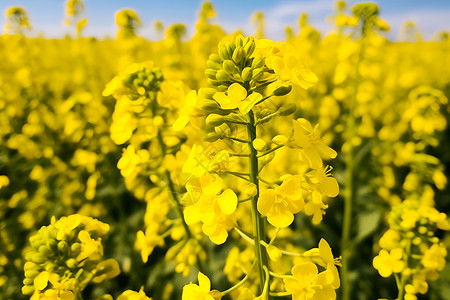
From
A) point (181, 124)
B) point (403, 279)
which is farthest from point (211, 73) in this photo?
point (403, 279)

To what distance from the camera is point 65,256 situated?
173 centimetres

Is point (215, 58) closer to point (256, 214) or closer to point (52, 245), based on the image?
point (256, 214)

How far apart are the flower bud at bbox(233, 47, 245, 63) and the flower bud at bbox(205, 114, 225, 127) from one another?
24 cm

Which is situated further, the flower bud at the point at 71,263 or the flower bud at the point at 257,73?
the flower bud at the point at 71,263

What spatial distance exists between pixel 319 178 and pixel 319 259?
0.33m

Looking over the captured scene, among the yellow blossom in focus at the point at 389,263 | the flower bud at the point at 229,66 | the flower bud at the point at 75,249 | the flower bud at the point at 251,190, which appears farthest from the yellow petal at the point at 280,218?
the flower bud at the point at 75,249

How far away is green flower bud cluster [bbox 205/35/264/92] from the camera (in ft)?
4.60

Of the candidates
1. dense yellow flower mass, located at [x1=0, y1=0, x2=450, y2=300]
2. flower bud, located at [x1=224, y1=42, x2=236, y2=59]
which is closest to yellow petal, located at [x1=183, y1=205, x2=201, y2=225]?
dense yellow flower mass, located at [x1=0, y1=0, x2=450, y2=300]

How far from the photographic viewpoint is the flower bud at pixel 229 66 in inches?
55.4

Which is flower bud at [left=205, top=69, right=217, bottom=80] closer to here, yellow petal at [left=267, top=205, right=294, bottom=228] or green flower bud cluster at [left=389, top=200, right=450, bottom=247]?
yellow petal at [left=267, top=205, right=294, bottom=228]

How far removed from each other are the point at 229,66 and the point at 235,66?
38 mm

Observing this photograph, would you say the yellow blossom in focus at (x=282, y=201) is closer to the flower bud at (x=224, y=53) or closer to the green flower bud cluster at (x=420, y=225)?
the flower bud at (x=224, y=53)

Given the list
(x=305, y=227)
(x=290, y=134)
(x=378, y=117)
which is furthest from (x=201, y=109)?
(x=378, y=117)

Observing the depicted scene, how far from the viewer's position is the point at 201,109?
4.67ft
